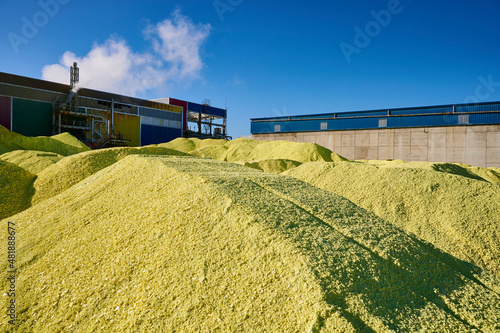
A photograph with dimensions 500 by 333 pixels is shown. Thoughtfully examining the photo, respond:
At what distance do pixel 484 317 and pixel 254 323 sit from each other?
1980mm

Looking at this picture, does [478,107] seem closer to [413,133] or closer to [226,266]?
[413,133]

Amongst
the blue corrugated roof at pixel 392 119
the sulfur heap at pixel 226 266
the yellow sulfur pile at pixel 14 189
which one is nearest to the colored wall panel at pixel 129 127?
the blue corrugated roof at pixel 392 119

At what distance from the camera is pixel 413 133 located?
78.0 feet

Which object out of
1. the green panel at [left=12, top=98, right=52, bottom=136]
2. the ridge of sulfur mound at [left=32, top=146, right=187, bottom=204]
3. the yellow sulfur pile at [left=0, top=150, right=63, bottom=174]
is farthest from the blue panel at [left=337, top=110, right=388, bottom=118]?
the green panel at [left=12, top=98, right=52, bottom=136]

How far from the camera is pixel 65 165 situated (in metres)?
7.33

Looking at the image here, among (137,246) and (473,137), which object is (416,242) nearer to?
(137,246)

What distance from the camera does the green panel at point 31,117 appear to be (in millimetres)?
22438

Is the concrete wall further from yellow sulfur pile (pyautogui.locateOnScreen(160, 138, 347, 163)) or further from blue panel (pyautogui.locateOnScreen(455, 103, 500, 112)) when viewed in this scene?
yellow sulfur pile (pyautogui.locateOnScreen(160, 138, 347, 163))

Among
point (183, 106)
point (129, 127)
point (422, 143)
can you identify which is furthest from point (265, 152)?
point (183, 106)

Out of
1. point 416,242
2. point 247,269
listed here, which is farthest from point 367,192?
point 247,269

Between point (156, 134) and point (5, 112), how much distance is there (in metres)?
12.9

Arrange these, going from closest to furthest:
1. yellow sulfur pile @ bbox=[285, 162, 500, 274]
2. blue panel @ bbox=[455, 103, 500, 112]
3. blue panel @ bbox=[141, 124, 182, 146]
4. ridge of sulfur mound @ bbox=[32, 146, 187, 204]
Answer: yellow sulfur pile @ bbox=[285, 162, 500, 274] → ridge of sulfur mound @ bbox=[32, 146, 187, 204] → blue panel @ bbox=[455, 103, 500, 112] → blue panel @ bbox=[141, 124, 182, 146]

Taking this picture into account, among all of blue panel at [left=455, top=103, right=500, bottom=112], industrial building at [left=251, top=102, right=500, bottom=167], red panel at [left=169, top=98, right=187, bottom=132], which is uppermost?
red panel at [left=169, top=98, right=187, bottom=132]

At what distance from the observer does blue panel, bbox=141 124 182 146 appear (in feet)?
103
